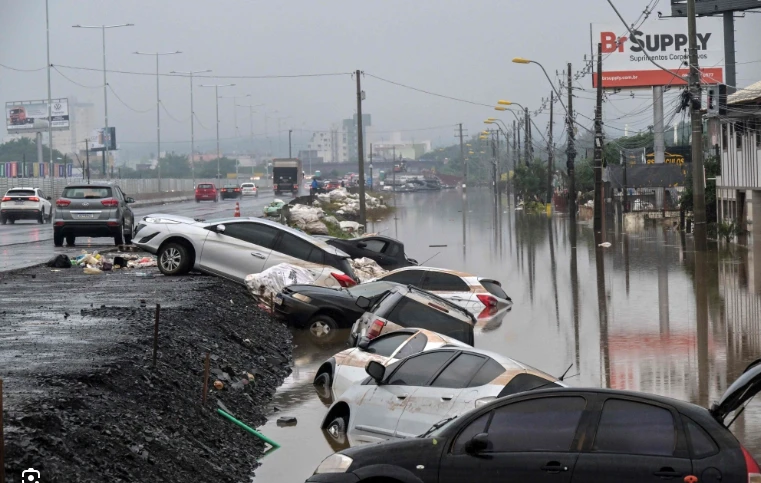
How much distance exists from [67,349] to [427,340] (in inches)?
168

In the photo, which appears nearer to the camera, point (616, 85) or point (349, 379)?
point (349, 379)

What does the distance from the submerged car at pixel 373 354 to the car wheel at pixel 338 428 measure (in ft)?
4.20

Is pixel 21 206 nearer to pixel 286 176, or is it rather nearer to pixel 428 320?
pixel 428 320

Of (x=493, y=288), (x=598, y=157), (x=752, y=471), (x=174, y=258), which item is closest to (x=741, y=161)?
(x=598, y=157)

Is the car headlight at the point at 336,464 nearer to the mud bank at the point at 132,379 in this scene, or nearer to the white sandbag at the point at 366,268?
the mud bank at the point at 132,379

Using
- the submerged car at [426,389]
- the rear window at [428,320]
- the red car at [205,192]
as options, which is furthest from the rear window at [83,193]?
the red car at [205,192]

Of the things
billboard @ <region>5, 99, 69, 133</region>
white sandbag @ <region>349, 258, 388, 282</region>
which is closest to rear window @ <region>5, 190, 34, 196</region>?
white sandbag @ <region>349, 258, 388, 282</region>

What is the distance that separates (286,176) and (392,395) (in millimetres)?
96799

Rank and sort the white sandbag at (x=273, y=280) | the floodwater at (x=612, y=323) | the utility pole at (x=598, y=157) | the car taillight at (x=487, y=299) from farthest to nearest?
the utility pole at (x=598, y=157), the car taillight at (x=487, y=299), the white sandbag at (x=273, y=280), the floodwater at (x=612, y=323)

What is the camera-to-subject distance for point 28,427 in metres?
8.26

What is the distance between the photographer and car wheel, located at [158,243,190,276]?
2342 cm

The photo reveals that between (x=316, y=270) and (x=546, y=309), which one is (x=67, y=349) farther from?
(x=546, y=309)

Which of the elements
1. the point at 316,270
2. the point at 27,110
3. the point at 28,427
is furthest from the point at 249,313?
the point at 27,110

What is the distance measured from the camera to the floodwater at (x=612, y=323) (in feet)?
44.9
